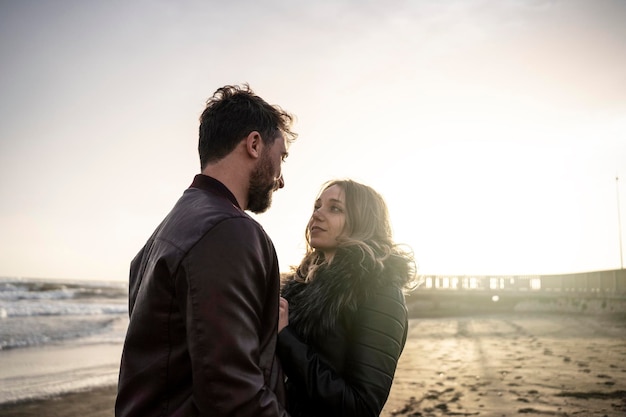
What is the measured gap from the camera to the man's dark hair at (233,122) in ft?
7.13

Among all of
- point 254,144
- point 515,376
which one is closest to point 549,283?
point 515,376

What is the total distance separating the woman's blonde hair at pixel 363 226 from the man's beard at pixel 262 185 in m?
0.88

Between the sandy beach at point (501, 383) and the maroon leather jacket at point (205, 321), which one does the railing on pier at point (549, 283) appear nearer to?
the sandy beach at point (501, 383)

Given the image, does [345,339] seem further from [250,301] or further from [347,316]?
[250,301]

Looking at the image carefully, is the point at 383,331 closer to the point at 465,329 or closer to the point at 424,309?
the point at 465,329

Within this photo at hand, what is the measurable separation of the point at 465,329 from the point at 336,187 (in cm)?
1919

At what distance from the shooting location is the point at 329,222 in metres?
3.31

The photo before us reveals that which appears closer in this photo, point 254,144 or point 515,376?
point 254,144

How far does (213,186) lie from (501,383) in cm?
821

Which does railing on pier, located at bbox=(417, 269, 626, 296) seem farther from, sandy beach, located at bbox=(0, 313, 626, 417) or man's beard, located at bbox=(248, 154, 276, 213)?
man's beard, located at bbox=(248, 154, 276, 213)

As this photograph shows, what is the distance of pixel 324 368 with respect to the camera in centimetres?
248

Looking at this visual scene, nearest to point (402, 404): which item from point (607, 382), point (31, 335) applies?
point (607, 382)

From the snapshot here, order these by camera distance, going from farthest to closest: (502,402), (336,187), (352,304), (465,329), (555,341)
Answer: (465,329) < (555,341) < (502,402) < (336,187) < (352,304)

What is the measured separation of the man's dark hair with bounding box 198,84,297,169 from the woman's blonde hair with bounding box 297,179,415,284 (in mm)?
1015
